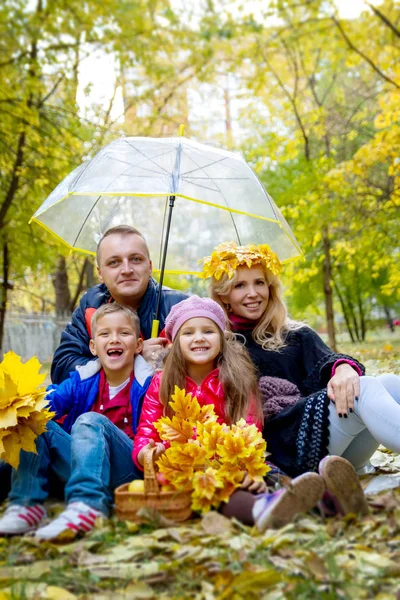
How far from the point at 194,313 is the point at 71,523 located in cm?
124

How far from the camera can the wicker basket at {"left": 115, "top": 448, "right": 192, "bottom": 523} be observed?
2.42 meters

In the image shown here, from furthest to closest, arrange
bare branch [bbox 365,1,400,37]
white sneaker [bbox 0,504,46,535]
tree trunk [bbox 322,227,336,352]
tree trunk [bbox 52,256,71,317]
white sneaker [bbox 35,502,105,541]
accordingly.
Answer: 1. tree trunk [bbox 52,256,71,317]
2. tree trunk [bbox 322,227,336,352]
3. bare branch [bbox 365,1,400,37]
4. white sneaker [bbox 0,504,46,535]
5. white sneaker [bbox 35,502,105,541]

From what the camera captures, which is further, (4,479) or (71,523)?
(4,479)

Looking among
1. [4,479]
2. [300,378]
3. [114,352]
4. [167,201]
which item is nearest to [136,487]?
[4,479]

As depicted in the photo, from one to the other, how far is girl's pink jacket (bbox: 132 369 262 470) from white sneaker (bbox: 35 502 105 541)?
507mm

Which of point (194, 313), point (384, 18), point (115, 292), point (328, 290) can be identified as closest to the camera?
point (194, 313)

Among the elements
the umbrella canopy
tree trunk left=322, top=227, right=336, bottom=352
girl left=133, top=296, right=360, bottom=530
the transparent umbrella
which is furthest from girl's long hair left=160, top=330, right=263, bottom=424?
tree trunk left=322, top=227, right=336, bottom=352

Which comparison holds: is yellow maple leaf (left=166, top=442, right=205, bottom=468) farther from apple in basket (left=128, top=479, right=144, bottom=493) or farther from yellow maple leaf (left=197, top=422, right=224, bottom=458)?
apple in basket (left=128, top=479, right=144, bottom=493)

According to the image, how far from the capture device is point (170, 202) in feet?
13.5

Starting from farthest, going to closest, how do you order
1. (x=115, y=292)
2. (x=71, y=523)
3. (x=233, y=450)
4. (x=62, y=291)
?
1. (x=62, y=291)
2. (x=115, y=292)
3. (x=233, y=450)
4. (x=71, y=523)

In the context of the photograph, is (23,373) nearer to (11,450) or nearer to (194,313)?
(11,450)

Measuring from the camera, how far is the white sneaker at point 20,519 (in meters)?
2.39

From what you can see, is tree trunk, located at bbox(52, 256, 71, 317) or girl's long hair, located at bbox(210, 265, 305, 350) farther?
tree trunk, located at bbox(52, 256, 71, 317)

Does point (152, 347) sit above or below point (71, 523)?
above
